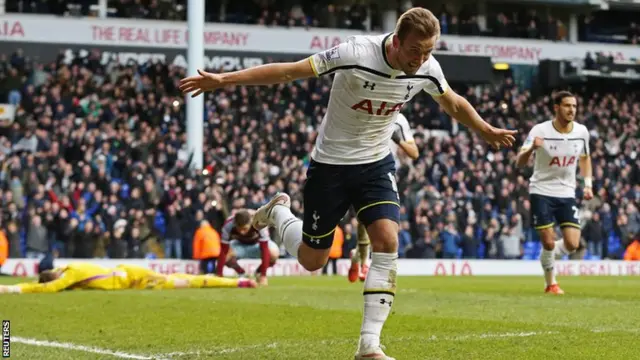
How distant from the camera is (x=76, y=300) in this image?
1327 centimetres

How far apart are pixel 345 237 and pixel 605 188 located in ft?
33.9

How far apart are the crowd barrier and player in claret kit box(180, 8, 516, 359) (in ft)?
52.9

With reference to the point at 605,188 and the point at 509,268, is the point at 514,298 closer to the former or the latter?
the point at 509,268

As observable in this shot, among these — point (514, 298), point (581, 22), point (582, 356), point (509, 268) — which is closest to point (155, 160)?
point (509, 268)

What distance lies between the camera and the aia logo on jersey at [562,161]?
14907 millimetres

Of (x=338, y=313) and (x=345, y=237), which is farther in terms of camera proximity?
(x=345, y=237)

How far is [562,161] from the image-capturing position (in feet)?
49.0

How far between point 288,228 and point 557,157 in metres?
7.01

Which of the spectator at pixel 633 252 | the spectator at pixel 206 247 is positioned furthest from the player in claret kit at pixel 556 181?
the spectator at pixel 633 252

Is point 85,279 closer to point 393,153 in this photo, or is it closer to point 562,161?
point 393,153

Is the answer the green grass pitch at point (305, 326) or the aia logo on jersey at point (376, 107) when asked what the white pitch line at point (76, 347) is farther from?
the aia logo on jersey at point (376, 107)

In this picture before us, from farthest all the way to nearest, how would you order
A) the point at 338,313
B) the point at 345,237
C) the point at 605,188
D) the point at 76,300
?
the point at 605,188 → the point at 345,237 → the point at 76,300 → the point at 338,313

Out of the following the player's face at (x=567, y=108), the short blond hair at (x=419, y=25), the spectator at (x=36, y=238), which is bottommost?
the spectator at (x=36, y=238)

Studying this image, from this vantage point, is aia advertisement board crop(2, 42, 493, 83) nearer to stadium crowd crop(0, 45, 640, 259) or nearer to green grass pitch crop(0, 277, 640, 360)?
stadium crowd crop(0, 45, 640, 259)
